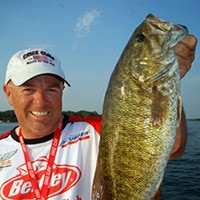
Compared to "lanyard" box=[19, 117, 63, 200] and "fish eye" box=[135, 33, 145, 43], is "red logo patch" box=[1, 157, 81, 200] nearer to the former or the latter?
"lanyard" box=[19, 117, 63, 200]

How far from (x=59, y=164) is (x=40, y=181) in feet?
1.04

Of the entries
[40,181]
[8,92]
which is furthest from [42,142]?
[8,92]

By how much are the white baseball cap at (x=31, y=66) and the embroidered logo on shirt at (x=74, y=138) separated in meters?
0.84

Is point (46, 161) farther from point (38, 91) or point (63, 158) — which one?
point (38, 91)

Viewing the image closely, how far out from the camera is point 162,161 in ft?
6.10

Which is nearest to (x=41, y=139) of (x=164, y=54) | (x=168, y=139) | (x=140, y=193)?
(x=140, y=193)

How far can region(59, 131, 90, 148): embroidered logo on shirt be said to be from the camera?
9.41 feet

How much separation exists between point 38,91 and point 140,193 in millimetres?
1791

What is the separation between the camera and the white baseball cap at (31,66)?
9.34ft

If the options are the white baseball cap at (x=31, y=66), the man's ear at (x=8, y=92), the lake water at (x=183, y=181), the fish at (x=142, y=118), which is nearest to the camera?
the fish at (x=142, y=118)

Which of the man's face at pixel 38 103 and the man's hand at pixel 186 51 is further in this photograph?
the man's face at pixel 38 103

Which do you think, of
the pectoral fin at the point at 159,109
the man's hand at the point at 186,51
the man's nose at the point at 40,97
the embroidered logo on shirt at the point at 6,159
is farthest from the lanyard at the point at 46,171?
the man's hand at the point at 186,51

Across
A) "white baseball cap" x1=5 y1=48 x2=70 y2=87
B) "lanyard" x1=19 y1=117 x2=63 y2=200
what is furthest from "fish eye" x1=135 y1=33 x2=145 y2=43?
"lanyard" x1=19 y1=117 x2=63 y2=200

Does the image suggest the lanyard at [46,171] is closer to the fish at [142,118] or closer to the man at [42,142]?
the man at [42,142]
